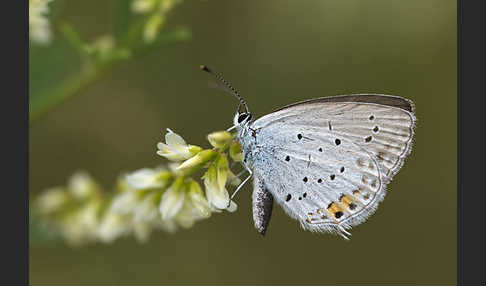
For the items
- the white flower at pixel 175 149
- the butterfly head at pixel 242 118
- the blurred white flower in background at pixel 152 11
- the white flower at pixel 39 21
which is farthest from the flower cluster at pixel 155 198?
the white flower at pixel 39 21

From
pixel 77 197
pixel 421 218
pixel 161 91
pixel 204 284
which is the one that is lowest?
pixel 204 284

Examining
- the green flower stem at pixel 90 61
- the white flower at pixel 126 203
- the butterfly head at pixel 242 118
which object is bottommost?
the white flower at pixel 126 203

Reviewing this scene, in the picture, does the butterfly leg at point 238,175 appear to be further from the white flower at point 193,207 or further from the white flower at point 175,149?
the white flower at point 175,149

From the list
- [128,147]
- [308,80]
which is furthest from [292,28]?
[128,147]

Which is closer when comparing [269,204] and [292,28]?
[269,204]

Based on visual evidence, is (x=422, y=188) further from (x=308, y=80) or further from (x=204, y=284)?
(x=204, y=284)

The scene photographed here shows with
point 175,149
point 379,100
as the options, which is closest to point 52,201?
point 175,149

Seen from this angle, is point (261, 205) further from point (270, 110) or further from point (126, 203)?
point (270, 110)
